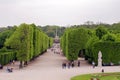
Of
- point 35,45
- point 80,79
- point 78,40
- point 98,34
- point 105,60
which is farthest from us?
point 98,34

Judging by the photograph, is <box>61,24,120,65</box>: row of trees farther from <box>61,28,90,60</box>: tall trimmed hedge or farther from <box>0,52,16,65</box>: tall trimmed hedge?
<box>0,52,16,65</box>: tall trimmed hedge

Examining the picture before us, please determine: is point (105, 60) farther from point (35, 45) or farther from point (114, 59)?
point (35, 45)

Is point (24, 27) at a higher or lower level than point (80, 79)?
higher

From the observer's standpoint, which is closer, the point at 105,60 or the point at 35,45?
the point at 105,60

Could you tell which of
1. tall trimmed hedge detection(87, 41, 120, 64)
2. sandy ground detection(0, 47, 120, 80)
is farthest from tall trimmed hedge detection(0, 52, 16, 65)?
tall trimmed hedge detection(87, 41, 120, 64)

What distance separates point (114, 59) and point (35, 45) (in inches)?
948

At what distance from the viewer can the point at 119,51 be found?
7206cm

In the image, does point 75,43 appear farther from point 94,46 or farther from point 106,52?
point 106,52

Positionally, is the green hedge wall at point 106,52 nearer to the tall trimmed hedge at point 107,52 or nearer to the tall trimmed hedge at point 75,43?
the tall trimmed hedge at point 107,52

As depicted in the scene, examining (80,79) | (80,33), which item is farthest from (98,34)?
(80,79)

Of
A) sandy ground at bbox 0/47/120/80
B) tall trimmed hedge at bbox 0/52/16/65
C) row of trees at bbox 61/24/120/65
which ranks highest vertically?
row of trees at bbox 61/24/120/65

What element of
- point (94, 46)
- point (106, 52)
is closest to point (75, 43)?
point (94, 46)

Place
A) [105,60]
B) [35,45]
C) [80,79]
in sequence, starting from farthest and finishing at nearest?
[35,45]
[105,60]
[80,79]

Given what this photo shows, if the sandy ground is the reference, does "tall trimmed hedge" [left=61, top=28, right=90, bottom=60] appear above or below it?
above
